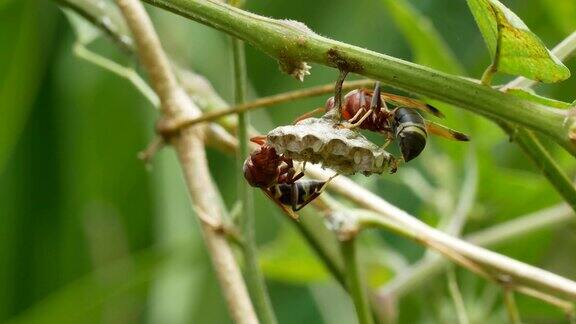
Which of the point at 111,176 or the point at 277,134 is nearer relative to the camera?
the point at 277,134

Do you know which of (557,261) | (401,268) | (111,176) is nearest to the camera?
(401,268)

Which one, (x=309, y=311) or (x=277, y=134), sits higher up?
(x=277, y=134)

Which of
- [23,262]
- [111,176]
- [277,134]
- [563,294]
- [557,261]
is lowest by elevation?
[23,262]

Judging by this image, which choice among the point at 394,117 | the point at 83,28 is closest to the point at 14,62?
the point at 83,28

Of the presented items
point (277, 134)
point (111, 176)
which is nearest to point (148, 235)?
point (111, 176)

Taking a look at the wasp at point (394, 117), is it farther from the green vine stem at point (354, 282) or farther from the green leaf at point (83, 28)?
the green leaf at point (83, 28)

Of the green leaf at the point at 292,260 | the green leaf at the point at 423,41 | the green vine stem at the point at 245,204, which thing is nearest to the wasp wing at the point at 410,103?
the green vine stem at the point at 245,204

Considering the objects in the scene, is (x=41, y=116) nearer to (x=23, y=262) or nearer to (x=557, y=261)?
(x=23, y=262)
